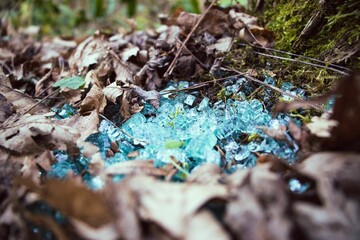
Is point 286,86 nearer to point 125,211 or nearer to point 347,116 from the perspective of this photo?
point 347,116

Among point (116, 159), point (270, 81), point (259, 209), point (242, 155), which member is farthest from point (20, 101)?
point (259, 209)

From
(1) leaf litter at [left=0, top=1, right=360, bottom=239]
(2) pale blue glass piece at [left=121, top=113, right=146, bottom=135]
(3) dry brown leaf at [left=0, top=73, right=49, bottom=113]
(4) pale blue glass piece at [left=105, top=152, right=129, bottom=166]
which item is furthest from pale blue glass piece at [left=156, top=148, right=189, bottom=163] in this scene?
(3) dry brown leaf at [left=0, top=73, right=49, bottom=113]

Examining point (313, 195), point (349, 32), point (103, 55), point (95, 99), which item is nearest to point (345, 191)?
point (313, 195)

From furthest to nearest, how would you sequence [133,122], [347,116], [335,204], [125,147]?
[133,122]
[125,147]
[347,116]
[335,204]

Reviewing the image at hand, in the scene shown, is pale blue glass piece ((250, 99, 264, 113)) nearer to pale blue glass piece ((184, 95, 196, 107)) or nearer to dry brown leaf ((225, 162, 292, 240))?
pale blue glass piece ((184, 95, 196, 107))

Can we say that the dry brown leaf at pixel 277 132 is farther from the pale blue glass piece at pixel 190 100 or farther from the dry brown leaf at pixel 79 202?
the dry brown leaf at pixel 79 202

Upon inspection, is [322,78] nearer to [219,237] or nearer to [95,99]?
[219,237]

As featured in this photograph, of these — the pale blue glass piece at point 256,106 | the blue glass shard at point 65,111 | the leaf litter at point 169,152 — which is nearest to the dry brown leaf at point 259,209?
the leaf litter at point 169,152
